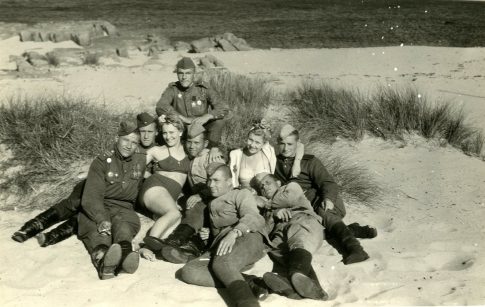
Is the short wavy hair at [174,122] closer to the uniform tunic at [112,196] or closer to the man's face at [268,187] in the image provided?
the uniform tunic at [112,196]

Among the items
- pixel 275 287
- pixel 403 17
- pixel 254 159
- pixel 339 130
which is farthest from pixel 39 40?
pixel 403 17

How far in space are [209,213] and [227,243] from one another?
2.08 feet

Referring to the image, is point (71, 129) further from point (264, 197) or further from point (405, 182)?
point (405, 182)

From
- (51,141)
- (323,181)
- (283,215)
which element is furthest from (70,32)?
(283,215)

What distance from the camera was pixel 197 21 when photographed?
80.3 ft

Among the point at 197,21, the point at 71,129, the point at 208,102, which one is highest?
the point at 208,102

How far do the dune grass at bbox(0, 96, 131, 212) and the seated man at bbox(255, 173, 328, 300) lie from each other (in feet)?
6.98

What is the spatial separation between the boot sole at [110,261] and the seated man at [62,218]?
0.81 m

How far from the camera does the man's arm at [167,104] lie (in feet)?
19.7

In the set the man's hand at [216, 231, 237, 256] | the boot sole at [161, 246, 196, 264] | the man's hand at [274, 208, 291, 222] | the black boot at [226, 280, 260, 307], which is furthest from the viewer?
the man's hand at [274, 208, 291, 222]

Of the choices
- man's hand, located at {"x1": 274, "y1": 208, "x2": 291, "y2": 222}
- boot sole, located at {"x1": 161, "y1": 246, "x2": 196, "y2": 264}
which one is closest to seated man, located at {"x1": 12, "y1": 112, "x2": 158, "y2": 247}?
boot sole, located at {"x1": 161, "y1": 246, "x2": 196, "y2": 264}

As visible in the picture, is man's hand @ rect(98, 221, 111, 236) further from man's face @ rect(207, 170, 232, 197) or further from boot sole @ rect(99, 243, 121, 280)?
man's face @ rect(207, 170, 232, 197)

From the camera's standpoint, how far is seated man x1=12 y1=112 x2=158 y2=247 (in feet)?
15.2

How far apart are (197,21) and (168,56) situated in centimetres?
1159
